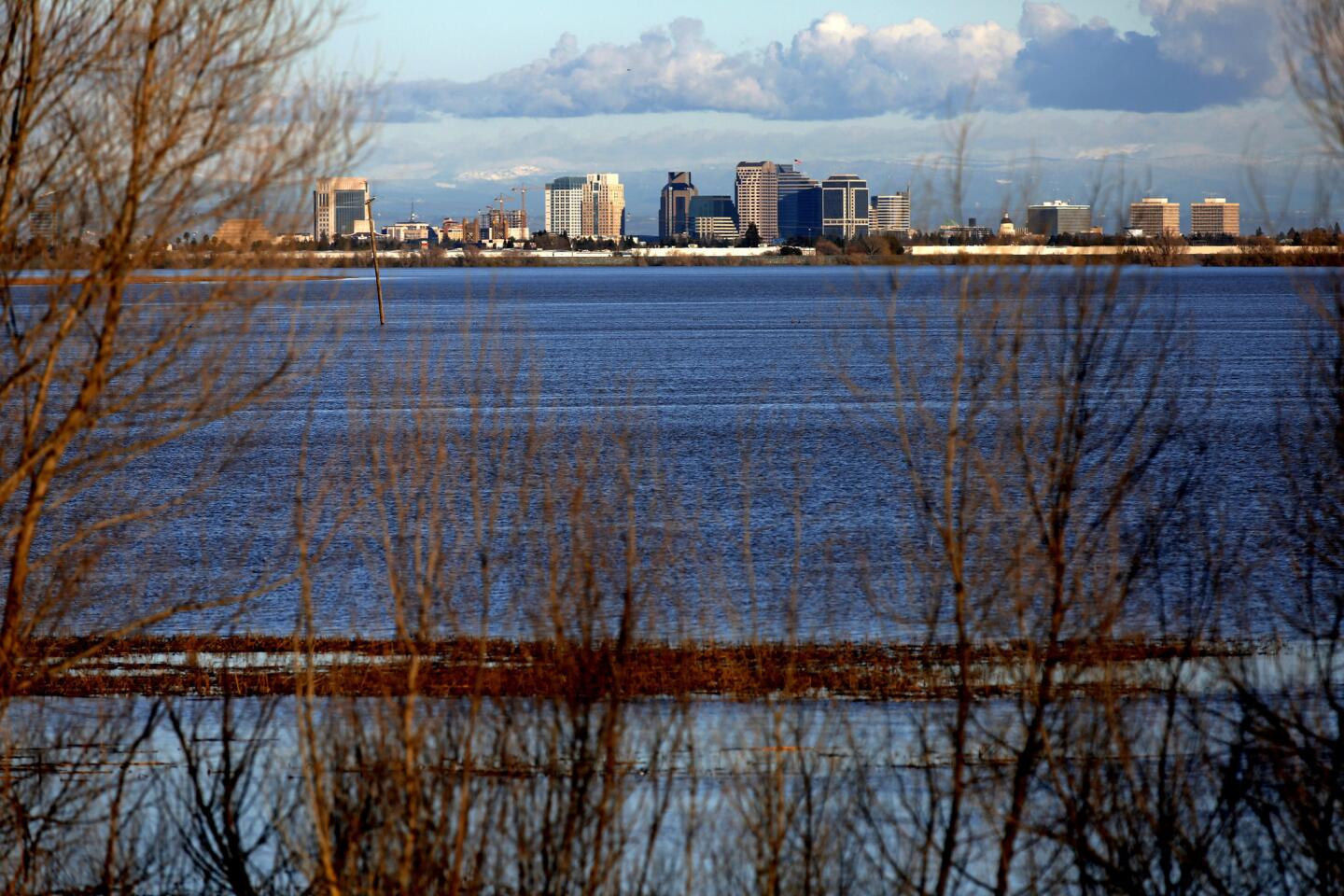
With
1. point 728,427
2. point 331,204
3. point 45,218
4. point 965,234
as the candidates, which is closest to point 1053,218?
point 965,234

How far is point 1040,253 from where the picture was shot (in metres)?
10.5

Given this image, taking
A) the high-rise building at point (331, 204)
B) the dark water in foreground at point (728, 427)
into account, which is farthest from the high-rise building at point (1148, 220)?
the high-rise building at point (331, 204)

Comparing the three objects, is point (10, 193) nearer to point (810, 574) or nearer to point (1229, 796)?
point (1229, 796)

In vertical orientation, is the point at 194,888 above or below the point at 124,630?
below

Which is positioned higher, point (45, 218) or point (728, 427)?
point (45, 218)

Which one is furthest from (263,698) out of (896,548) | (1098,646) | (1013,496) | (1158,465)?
(1158,465)

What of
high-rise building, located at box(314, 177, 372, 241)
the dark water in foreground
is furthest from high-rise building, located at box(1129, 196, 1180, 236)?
high-rise building, located at box(314, 177, 372, 241)

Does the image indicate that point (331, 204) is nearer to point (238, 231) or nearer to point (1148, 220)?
point (238, 231)

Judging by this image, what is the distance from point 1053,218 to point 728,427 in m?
34.1

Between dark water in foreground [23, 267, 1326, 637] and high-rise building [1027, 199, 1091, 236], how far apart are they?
2.31 feet

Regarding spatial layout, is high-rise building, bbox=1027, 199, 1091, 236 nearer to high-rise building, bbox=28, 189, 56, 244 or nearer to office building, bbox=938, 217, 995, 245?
office building, bbox=938, 217, 995, 245

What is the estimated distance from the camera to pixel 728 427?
44031 mm

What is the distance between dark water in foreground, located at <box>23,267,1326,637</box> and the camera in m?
19.7

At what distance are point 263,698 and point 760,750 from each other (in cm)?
526
